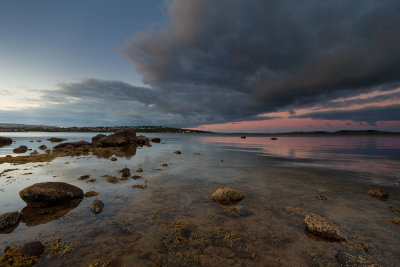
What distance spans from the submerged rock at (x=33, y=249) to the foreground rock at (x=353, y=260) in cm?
929

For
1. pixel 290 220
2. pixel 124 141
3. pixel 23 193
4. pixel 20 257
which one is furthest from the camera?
pixel 124 141

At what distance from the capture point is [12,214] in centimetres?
702

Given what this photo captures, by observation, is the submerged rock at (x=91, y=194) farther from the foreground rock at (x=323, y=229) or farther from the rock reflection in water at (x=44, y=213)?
the foreground rock at (x=323, y=229)

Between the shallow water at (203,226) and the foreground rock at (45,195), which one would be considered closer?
the shallow water at (203,226)

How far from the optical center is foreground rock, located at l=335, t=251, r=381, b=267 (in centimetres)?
481

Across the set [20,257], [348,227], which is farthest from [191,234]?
[348,227]

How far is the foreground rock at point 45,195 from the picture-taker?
8.54 metres

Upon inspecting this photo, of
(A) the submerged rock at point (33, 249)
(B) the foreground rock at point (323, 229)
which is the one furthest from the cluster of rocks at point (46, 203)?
(B) the foreground rock at point (323, 229)

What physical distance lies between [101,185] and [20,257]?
7567mm

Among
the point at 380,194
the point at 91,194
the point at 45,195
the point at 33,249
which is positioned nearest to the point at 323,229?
the point at 380,194

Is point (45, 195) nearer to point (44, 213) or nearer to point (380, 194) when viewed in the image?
point (44, 213)

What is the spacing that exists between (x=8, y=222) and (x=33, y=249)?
118 inches

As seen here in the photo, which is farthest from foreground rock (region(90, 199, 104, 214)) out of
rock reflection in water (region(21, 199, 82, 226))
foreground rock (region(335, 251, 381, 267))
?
foreground rock (region(335, 251, 381, 267))

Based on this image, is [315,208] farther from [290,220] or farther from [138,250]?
[138,250]
